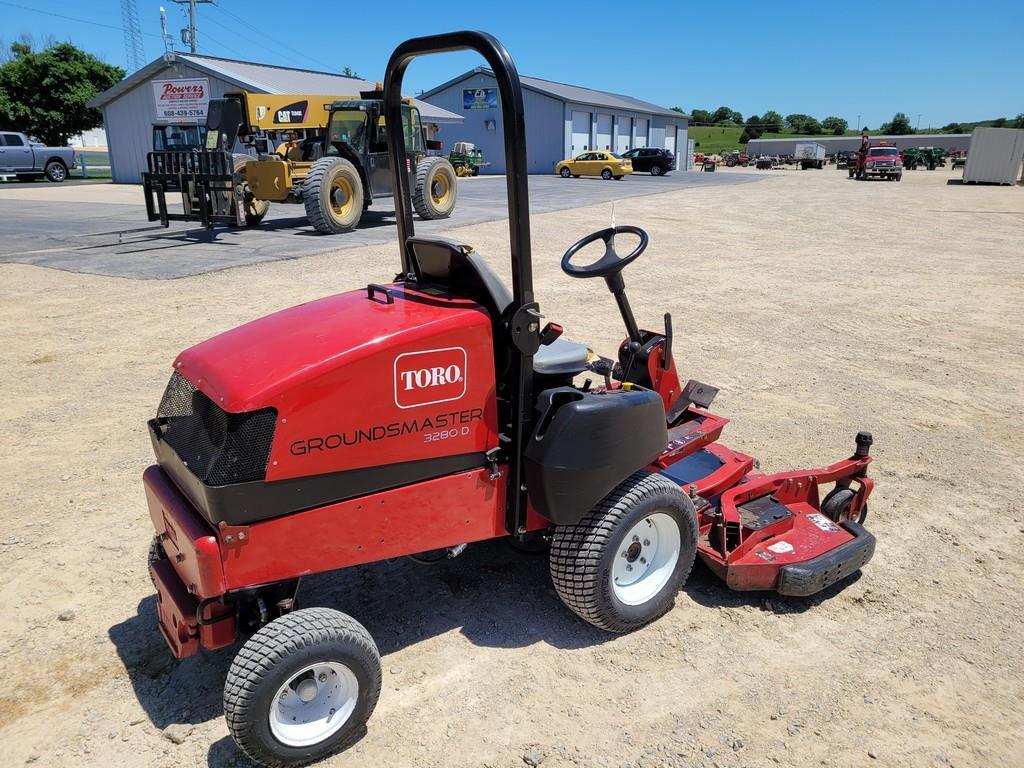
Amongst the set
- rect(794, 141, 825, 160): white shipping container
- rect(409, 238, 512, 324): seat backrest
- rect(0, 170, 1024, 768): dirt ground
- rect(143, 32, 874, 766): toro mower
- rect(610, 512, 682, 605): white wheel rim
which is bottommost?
rect(0, 170, 1024, 768): dirt ground

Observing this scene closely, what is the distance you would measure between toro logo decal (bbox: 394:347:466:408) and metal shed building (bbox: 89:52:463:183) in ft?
92.3

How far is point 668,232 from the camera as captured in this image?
1545 cm

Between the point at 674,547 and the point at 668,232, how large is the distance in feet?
43.0

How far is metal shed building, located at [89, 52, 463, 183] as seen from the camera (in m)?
28.6

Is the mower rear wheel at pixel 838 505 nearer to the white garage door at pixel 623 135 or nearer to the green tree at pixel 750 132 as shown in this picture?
the white garage door at pixel 623 135

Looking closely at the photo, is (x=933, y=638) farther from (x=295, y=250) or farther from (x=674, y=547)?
(x=295, y=250)

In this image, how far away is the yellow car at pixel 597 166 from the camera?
35188 mm

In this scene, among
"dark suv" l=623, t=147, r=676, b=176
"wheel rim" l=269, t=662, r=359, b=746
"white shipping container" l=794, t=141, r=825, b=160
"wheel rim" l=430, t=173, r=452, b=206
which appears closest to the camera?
"wheel rim" l=269, t=662, r=359, b=746

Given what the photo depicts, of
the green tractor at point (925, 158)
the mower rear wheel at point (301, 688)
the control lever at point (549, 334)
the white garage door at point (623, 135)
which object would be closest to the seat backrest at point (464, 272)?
the control lever at point (549, 334)

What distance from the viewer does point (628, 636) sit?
3121 millimetres

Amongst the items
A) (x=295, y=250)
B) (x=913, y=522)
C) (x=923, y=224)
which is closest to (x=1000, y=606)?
(x=913, y=522)

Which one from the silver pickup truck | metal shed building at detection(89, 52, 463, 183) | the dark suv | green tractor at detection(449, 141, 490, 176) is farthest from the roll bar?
the dark suv

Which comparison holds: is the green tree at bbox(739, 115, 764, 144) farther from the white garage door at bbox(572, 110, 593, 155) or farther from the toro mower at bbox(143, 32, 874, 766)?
the toro mower at bbox(143, 32, 874, 766)

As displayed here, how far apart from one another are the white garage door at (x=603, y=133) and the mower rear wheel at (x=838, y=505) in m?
45.6
